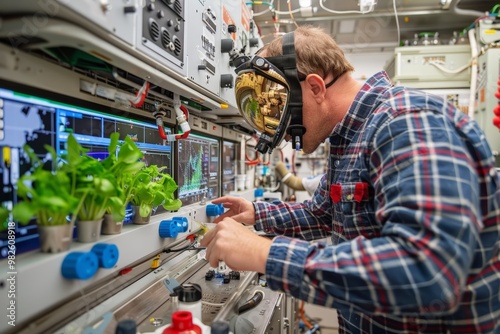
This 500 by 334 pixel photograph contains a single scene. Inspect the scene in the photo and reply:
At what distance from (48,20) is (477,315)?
1.28 m

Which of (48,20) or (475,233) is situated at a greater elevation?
(48,20)

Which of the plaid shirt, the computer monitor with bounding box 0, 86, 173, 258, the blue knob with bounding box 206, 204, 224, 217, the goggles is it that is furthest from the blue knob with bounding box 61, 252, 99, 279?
the blue knob with bounding box 206, 204, 224, 217

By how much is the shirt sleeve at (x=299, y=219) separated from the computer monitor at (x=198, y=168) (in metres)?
0.52

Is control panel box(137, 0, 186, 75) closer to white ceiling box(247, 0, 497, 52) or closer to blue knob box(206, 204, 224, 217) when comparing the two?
blue knob box(206, 204, 224, 217)

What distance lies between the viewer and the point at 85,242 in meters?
0.95

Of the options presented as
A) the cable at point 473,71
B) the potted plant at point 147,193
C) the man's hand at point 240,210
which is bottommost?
the man's hand at point 240,210

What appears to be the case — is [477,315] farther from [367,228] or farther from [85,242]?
[85,242]

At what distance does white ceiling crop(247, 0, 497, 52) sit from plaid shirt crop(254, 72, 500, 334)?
231 centimetres

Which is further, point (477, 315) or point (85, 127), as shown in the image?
point (85, 127)

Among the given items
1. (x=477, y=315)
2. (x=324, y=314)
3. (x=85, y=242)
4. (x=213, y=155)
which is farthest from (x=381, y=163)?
(x=324, y=314)

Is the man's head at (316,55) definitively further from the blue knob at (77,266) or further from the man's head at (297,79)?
the blue knob at (77,266)

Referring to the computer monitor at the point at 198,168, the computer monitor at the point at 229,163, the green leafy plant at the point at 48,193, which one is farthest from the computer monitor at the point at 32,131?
the computer monitor at the point at 229,163

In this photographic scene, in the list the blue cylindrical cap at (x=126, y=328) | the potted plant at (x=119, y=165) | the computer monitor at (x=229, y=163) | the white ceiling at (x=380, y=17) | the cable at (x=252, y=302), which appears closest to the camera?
the blue cylindrical cap at (x=126, y=328)

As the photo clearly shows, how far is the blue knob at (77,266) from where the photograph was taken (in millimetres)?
818
